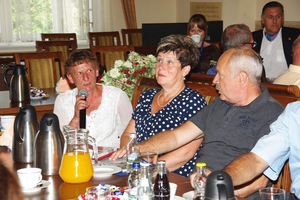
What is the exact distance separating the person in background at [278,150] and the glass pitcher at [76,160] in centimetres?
56

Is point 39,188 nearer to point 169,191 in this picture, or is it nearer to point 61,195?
point 61,195

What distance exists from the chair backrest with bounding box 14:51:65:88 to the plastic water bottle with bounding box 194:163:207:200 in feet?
10.2

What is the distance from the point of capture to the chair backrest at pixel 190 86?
7.61 feet

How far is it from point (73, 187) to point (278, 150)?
0.82 metres

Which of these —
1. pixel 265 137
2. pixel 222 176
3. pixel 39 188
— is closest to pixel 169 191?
pixel 222 176

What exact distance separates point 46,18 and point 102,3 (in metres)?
1.14

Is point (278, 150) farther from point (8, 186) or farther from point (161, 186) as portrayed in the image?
point (8, 186)

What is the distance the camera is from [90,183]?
158 cm

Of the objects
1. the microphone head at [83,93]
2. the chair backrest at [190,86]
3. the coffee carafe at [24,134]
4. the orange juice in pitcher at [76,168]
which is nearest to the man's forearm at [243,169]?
the orange juice in pitcher at [76,168]

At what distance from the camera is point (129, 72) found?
3039 mm

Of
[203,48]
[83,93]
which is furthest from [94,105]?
[203,48]

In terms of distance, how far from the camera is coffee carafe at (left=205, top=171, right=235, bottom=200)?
1.01m

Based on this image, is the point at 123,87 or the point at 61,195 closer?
the point at 61,195

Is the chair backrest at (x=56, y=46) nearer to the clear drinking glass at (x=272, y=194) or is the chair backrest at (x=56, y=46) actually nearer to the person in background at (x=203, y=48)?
the person in background at (x=203, y=48)
